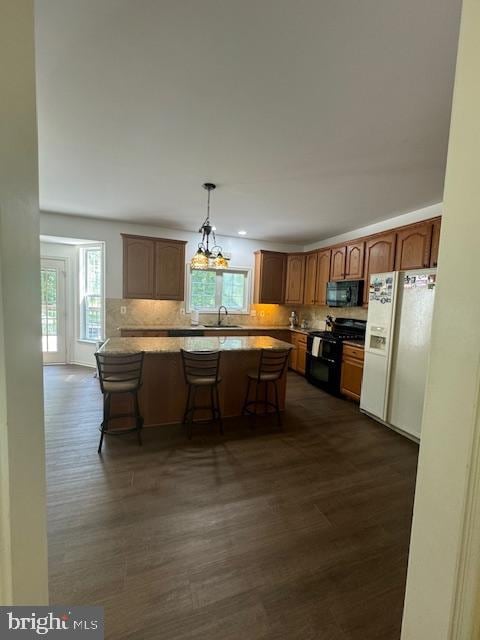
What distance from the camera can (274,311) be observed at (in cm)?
633

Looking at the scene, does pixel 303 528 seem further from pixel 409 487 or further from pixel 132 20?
pixel 132 20

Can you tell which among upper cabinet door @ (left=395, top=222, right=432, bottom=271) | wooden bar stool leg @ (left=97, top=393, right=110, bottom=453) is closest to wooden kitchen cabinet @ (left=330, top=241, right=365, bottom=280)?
upper cabinet door @ (left=395, top=222, right=432, bottom=271)

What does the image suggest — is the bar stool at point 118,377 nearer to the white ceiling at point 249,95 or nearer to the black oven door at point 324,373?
the white ceiling at point 249,95

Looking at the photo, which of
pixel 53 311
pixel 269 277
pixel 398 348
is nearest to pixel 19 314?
pixel 398 348

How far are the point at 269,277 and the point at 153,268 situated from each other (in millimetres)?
2347

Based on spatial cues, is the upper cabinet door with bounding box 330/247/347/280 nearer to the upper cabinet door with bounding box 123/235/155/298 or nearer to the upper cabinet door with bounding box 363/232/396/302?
the upper cabinet door with bounding box 363/232/396/302

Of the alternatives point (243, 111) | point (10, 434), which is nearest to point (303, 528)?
point (10, 434)

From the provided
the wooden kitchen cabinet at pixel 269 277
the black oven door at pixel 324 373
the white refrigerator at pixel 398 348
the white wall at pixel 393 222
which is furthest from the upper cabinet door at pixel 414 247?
the wooden kitchen cabinet at pixel 269 277

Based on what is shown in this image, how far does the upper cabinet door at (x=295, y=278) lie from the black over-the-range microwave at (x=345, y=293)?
94cm

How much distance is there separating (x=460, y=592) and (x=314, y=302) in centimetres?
506

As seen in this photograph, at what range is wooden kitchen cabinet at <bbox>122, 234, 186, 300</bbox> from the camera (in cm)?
485

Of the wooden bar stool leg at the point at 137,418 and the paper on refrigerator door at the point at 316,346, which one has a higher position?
the paper on refrigerator door at the point at 316,346

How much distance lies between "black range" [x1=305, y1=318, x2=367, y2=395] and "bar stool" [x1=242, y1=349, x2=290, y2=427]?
4.20 ft

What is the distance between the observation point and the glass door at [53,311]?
5.39 meters
